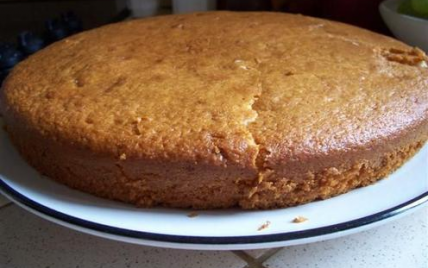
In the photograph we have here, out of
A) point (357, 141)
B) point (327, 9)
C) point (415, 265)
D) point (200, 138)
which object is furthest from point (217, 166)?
point (327, 9)

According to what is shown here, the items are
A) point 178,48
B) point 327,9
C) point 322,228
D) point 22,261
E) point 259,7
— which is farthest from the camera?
point 259,7

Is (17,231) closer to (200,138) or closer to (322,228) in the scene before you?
(200,138)

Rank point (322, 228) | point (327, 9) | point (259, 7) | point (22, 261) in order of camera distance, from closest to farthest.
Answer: point (322, 228) → point (22, 261) → point (327, 9) → point (259, 7)

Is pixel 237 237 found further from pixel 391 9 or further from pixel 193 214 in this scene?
pixel 391 9

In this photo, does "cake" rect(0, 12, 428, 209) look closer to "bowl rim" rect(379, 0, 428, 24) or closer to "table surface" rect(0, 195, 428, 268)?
"table surface" rect(0, 195, 428, 268)

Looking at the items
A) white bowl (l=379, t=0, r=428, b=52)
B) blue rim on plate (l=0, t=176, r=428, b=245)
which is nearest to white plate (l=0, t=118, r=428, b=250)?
blue rim on plate (l=0, t=176, r=428, b=245)

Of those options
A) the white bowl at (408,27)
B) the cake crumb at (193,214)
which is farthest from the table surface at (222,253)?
the white bowl at (408,27)

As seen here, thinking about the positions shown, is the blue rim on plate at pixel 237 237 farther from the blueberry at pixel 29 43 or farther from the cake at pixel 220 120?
the blueberry at pixel 29 43

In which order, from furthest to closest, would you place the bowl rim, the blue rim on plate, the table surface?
the bowl rim → the table surface → the blue rim on plate

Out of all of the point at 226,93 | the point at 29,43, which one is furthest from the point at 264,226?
the point at 29,43
